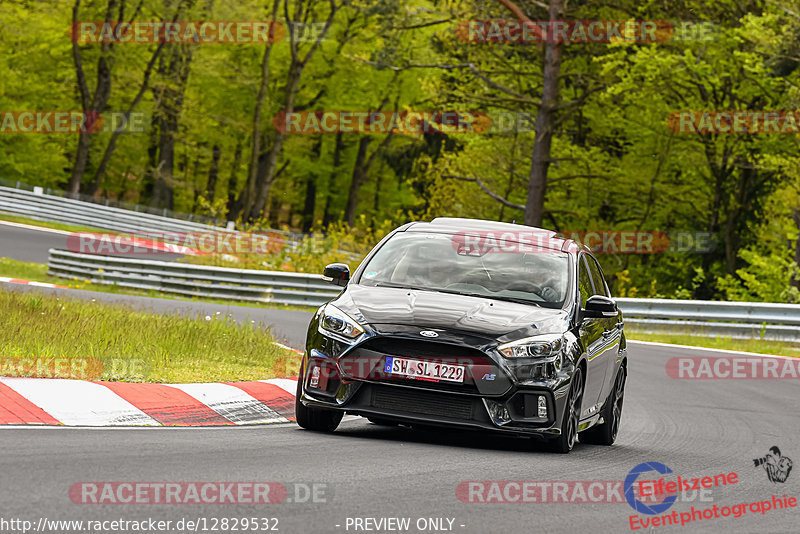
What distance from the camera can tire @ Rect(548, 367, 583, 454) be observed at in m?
8.49

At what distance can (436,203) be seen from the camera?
47719 mm

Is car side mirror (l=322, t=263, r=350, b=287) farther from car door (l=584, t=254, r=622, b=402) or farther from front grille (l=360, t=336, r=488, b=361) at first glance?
car door (l=584, t=254, r=622, b=402)

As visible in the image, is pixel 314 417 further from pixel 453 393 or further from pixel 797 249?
pixel 797 249

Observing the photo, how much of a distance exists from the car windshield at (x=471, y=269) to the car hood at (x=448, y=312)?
0.83ft

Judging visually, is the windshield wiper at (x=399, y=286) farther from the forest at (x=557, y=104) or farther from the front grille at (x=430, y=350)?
the forest at (x=557, y=104)

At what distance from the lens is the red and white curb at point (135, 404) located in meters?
8.11

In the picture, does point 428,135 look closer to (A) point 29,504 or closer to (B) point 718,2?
(B) point 718,2

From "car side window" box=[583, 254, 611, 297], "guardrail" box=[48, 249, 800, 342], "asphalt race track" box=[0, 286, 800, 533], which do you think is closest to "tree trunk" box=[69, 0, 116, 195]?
"guardrail" box=[48, 249, 800, 342]

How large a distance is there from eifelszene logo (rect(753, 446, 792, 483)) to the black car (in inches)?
53.5

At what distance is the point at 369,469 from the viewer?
23.4 feet

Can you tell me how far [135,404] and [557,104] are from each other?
25.8m

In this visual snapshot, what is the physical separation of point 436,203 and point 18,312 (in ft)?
117

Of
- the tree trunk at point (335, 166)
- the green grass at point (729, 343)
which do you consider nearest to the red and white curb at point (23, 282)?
the green grass at point (729, 343)

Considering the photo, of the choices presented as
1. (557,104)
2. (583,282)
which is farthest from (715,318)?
(583,282)
